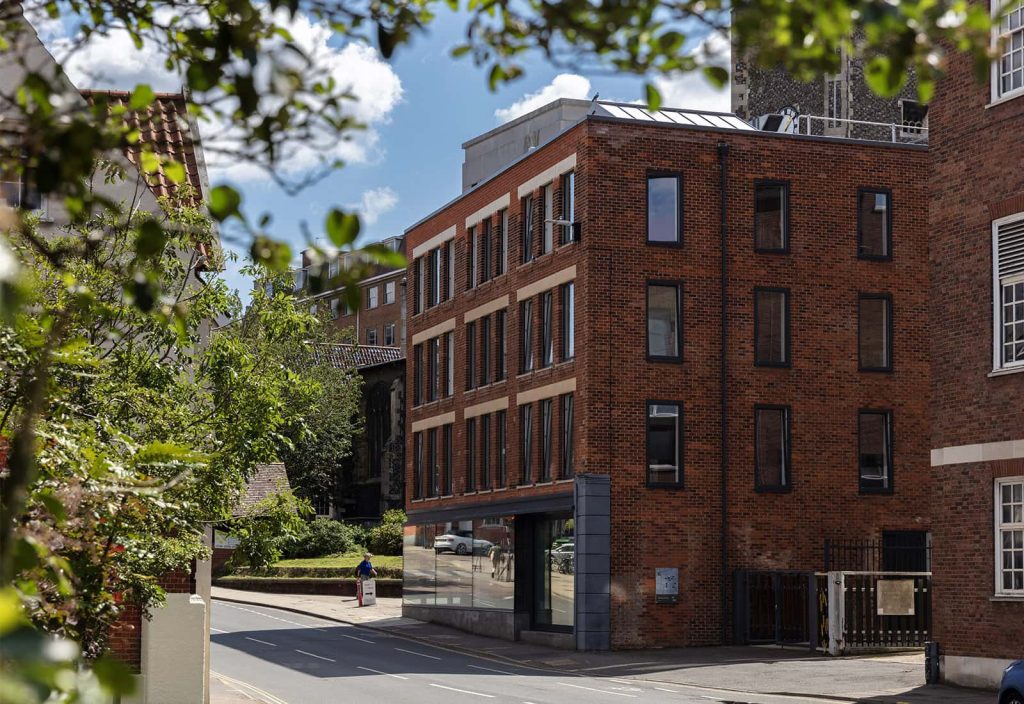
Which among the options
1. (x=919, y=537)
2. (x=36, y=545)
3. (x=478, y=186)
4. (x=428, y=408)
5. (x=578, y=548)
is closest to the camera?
(x=36, y=545)

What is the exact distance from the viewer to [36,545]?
17.2ft

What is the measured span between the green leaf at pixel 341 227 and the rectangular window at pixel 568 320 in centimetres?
3648

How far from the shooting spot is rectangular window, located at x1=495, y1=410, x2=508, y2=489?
46.4 metres

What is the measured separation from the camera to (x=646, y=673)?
33.4m

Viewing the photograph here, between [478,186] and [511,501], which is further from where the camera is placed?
[478,186]

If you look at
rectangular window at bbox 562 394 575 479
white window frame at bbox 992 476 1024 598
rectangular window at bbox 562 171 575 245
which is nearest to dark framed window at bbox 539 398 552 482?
rectangular window at bbox 562 394 575 479

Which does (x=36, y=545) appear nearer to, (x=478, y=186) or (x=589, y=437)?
(x=589, y=437)

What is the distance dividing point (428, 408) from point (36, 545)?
48.1 metres

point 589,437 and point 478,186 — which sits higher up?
point 478,186

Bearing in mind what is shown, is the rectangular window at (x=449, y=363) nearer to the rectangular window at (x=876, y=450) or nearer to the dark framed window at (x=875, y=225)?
the rectangular window at (x=876, y=450)

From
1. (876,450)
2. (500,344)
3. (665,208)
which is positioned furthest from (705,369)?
(500,344)

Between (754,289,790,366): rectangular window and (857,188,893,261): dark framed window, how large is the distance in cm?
253

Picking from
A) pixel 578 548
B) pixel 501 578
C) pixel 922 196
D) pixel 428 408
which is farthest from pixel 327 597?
pixel 922 196

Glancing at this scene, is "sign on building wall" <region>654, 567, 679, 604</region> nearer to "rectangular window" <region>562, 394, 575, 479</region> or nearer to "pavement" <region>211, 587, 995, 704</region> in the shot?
"pavement" <region>211, 587, 995, 704</region>
